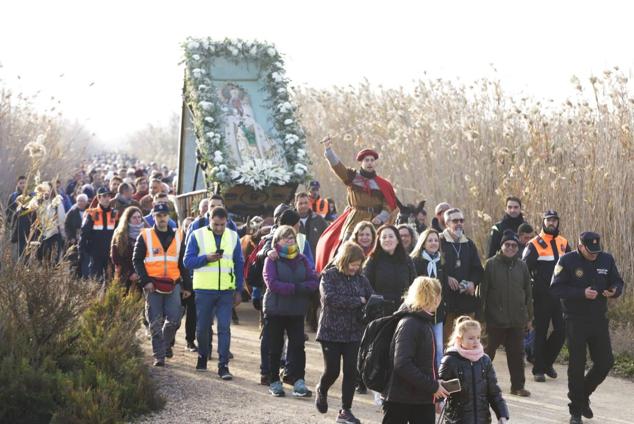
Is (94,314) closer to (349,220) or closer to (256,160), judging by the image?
(349,220)

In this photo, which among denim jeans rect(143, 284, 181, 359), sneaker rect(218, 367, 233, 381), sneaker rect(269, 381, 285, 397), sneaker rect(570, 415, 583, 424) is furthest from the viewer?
denim jeans rect(143, 284, 181, 359)

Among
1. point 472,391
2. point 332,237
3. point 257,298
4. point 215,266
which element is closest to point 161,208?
point 215,266

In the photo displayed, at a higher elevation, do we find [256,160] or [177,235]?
[256,160]

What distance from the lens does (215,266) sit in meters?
12.3

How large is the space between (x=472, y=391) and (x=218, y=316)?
4.46 metres

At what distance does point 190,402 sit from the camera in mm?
10945

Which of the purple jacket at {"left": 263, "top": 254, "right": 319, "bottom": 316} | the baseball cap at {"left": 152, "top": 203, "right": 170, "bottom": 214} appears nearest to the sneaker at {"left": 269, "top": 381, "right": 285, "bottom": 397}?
the purple jacket at {"left": 263, "top": 254, "right": 319, "bottom": 316}

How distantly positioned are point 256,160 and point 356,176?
4.74 metres

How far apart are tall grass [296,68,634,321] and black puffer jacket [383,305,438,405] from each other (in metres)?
7.61

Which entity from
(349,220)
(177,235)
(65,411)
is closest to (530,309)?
(349,220)

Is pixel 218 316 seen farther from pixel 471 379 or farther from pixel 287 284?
pixel 471 379

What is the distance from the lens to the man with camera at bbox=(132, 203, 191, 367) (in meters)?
12.5

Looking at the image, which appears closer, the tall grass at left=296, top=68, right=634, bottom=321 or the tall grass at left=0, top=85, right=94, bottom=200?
the tall grass at left=296, top=68, right=634, bottom=321

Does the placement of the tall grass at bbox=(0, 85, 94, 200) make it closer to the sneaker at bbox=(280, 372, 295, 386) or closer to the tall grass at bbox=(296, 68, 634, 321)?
the tall grass at bbox=(296, 68, 634, 321)
